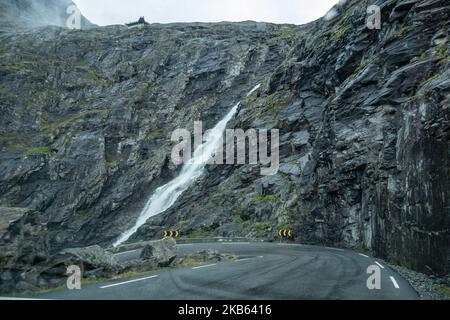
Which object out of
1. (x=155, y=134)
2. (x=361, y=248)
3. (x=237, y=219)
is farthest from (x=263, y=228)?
(x=155, y=134)

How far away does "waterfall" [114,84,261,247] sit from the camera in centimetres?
4456

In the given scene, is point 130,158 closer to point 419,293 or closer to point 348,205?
point 348,205

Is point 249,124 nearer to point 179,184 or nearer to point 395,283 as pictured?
point 179,184

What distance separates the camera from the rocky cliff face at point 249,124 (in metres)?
15.9

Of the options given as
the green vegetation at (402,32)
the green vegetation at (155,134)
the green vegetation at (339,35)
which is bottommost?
the green vegetation at (155,134)

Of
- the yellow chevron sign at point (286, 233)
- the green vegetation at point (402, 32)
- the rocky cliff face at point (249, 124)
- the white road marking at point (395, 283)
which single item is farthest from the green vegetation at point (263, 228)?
the white road marking at point (395, 283)

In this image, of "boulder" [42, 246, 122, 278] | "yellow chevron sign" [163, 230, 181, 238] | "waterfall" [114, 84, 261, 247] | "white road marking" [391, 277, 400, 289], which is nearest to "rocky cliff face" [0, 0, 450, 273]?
"yellow chevron sign" [163, 230, 181, 238]

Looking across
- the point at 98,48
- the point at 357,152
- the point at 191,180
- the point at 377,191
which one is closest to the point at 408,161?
the point at 377,191

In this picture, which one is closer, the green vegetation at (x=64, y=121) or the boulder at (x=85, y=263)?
the boulder at (x=85, y=263)

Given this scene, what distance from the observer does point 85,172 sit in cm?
5147

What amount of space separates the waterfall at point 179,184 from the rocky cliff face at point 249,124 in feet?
6.78

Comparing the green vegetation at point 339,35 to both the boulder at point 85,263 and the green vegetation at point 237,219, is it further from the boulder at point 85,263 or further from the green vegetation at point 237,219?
the boulder at point 85,263

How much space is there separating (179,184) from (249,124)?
11868 millimetres

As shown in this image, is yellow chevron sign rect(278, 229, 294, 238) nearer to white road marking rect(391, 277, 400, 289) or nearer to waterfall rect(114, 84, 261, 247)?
waterfall rect(114, 84, 261, 247)
